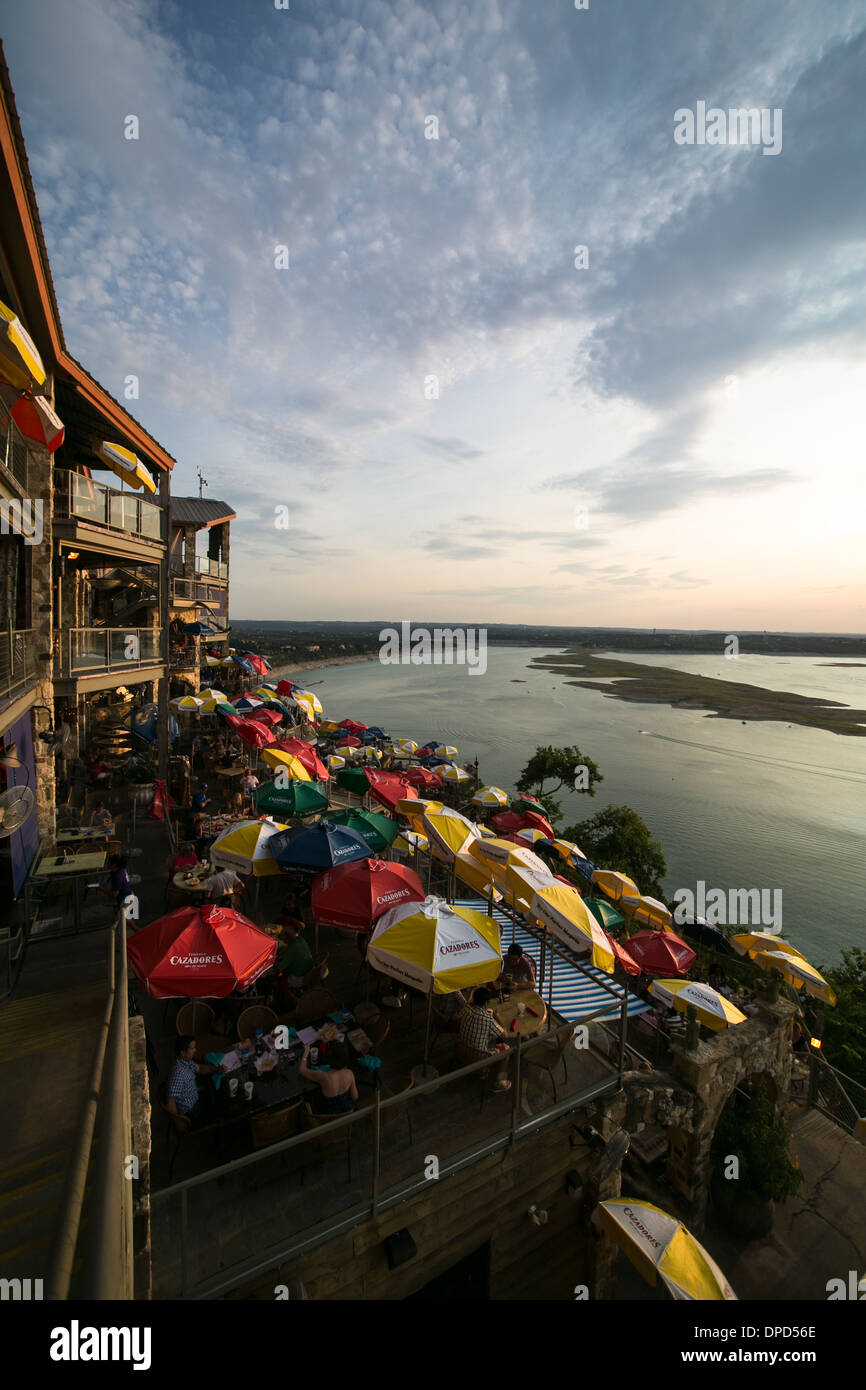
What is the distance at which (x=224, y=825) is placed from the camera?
534 inches

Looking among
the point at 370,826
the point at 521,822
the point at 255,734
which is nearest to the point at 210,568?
the point at 255,734

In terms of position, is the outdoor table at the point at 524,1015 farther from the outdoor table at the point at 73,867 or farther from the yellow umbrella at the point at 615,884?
the yellow umbrella at the point at 615,884

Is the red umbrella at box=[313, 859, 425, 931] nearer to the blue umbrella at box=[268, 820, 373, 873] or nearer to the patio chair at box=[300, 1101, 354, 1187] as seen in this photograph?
the blue umbrella at box=[268, 820, 373, 873]

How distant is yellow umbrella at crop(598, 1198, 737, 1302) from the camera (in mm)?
6812

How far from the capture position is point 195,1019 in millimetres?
7164

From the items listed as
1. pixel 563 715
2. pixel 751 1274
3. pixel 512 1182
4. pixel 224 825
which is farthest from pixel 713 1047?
pixel 563 715

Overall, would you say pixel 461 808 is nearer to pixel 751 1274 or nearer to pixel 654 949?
pixel 654 949

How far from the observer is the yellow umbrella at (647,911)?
18.0m

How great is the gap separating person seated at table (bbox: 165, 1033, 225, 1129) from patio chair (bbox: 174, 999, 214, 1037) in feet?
2.55

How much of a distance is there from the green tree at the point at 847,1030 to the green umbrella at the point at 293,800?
52.6 ft

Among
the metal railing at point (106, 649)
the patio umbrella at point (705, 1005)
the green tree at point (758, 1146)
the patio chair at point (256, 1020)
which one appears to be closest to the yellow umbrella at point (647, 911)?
the patio umbrella at point (705, 1005)

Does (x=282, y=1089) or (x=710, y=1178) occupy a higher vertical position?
(x=282, y=1089)

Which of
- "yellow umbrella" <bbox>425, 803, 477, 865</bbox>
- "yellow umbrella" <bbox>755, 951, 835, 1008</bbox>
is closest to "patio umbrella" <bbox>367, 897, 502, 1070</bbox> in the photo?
"yellow umbrella" <bbox>425, 803, 477, 865</bbox>
